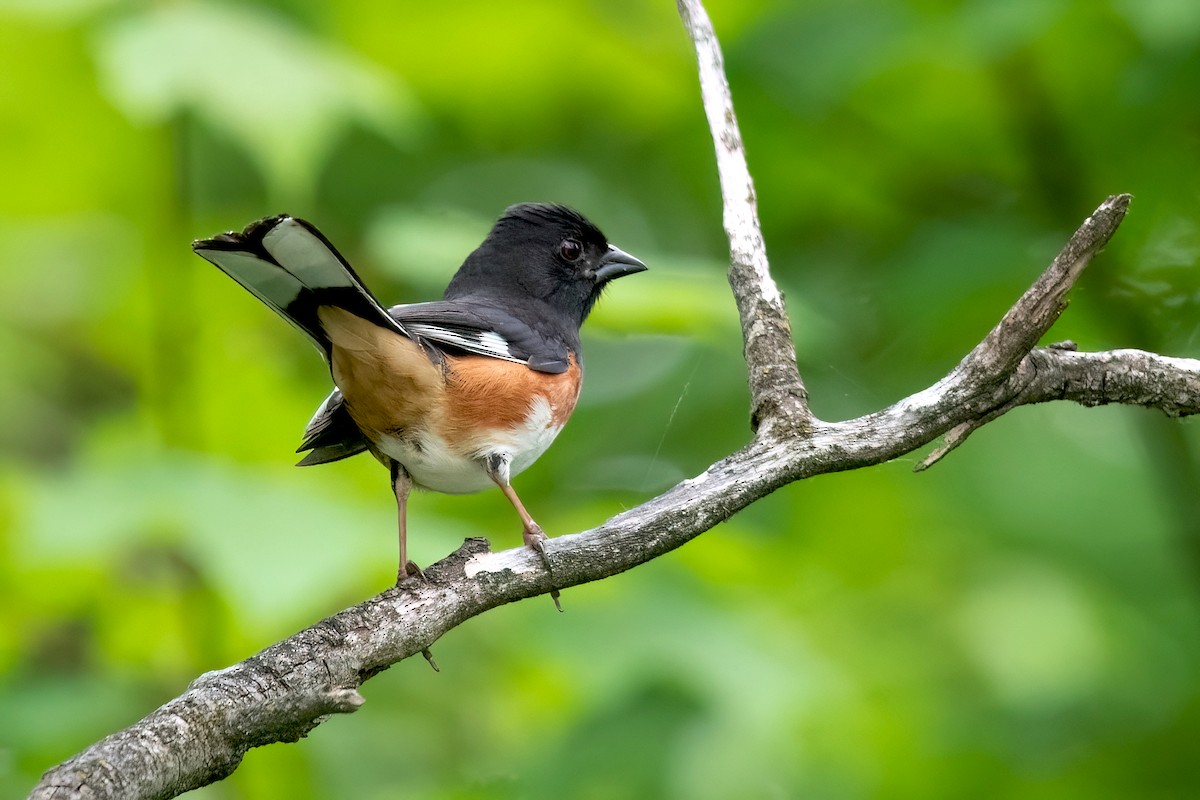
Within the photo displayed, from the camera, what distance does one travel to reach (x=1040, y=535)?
3.85 metres

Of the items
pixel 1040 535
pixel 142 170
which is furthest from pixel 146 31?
pixel 1040 535

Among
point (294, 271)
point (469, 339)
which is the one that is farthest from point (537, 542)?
point (469, 339)

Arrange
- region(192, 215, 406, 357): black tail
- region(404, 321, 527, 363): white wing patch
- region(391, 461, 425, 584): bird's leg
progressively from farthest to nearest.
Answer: region(404, 321, 527, 363): white wing patch, region(391, 461, 425, 584): bird's leg, region(192, 215, 406, 357): black tail

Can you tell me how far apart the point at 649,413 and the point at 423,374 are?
1333 mm

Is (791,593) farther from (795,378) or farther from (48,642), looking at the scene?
(48,642)

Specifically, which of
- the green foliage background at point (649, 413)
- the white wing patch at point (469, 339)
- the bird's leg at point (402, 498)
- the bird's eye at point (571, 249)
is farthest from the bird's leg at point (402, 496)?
the bird's eye at point (571, 249)

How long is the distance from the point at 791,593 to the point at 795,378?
5.02 feet

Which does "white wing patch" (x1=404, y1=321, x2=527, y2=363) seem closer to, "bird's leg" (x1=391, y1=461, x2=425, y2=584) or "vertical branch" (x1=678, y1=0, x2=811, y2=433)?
"bird's leg" (x1=391, y1=461, x2=425, y2=584)

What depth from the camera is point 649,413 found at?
388 cm

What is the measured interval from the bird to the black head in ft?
0.34

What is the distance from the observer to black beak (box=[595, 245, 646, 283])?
357 centimetres

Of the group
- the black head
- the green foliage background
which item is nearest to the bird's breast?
the green foliage background

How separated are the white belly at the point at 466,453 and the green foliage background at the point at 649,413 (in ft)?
0.49

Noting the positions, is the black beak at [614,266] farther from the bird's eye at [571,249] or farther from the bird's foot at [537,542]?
the bird's foot at [537,542]
